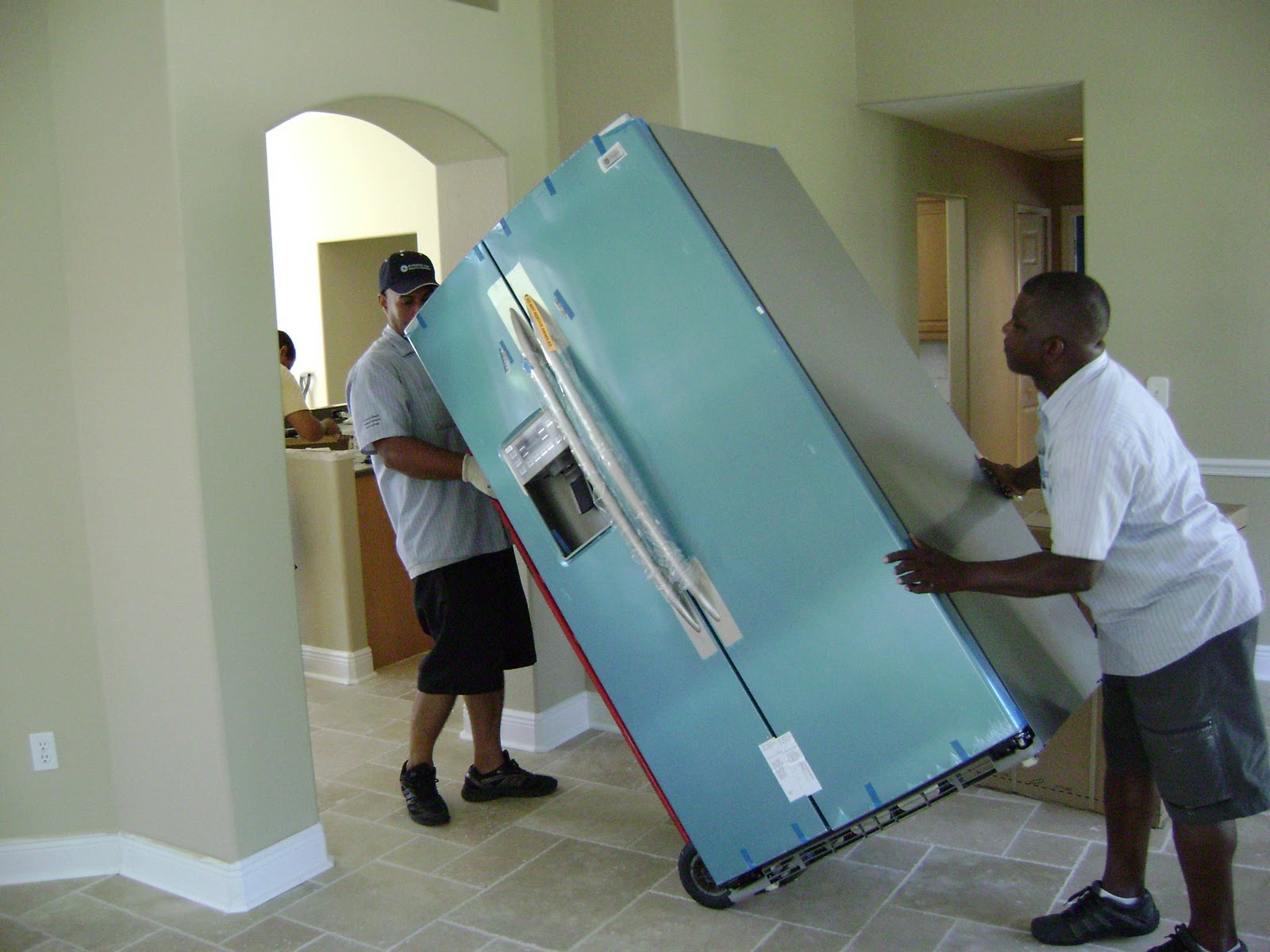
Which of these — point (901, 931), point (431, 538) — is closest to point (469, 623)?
point (431, 538)

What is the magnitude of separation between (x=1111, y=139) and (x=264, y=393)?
3.09m

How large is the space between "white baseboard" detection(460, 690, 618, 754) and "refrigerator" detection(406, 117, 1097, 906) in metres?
1.34

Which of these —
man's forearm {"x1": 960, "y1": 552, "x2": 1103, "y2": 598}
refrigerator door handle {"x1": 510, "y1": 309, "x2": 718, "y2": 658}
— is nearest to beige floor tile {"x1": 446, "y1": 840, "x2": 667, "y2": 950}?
refrigerator door handle {"x1": 510, "y1": 309, "x2": 718, "y2": 658}

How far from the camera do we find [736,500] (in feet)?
7.22

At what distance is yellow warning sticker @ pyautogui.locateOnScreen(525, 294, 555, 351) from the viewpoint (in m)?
2.30

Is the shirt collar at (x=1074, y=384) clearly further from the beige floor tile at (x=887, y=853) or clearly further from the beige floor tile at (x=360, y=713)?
the beige floor tile at (x=360, y=713)

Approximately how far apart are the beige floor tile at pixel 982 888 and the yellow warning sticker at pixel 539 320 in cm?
153

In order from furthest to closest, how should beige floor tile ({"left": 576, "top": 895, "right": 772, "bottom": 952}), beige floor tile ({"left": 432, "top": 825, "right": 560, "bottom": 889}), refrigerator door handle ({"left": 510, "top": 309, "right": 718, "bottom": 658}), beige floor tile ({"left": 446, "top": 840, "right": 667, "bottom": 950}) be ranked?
beige floor tile ({"left": 432, "top": 825, "right": 560, "bottom": 889}) < beige floor tile ({"left": 446, "top": 840, "right": 667, "bottom": 950}) < beige floor tile ({"left": 576, "top": 895, "right": 772, "bottom": 952}) < refrigerator door handle ({"left": 510, "top": 309, "right": 718, "bottom": 658})

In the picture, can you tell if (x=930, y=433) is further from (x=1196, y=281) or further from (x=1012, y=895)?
(x=1196, y=281)

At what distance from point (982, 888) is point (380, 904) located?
1.45 meters

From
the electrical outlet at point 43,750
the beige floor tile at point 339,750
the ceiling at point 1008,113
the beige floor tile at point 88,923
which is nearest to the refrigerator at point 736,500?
the beige floor tile at point 88,923

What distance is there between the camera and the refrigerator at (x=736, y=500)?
2.09 m

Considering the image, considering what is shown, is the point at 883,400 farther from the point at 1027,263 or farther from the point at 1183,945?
the point at 1027,263

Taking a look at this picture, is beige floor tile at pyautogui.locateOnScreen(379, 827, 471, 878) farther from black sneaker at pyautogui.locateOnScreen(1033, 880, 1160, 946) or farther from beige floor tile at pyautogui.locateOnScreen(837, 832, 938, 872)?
black sneaker at pyautogui.locateOnScreen(1033, 880, 1160, 946)
